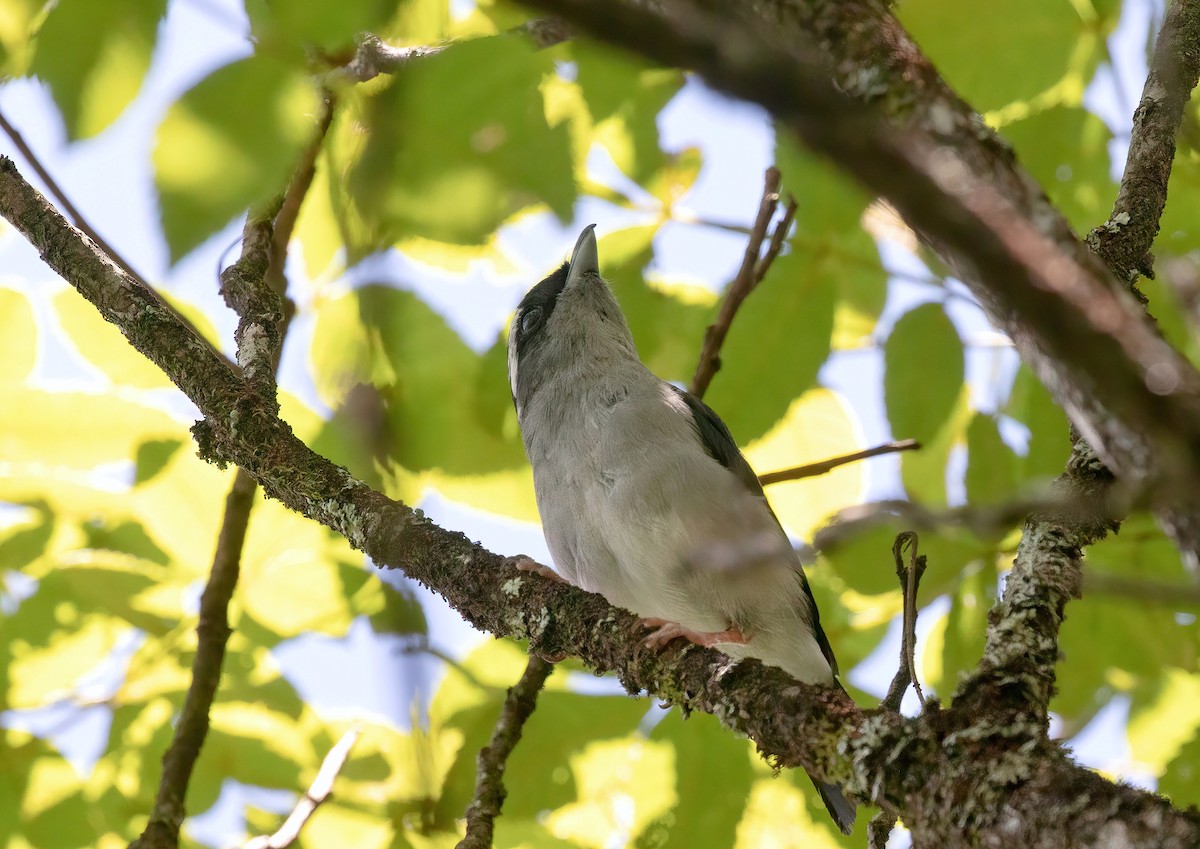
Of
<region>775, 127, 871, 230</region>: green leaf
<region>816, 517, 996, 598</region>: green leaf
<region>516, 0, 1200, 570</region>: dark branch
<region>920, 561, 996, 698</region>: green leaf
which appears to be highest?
<region>775, 127, 871, 230</region>: green leaf

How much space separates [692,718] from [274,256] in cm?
218

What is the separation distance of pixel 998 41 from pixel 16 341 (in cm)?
347

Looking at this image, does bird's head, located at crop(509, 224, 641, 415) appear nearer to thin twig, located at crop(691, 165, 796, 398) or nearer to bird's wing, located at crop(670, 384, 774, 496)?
bird's wing, located at crop(670, 384, 774, 496)

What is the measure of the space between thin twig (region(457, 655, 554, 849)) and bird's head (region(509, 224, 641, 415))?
1.49 m

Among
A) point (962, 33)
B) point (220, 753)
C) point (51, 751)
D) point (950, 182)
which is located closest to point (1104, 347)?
point (950, 182)

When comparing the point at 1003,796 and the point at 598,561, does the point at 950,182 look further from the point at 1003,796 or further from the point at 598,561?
the point at 598,561

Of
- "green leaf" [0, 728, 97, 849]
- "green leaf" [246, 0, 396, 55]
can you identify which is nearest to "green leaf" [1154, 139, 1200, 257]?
"green leaf" [246, 0, 396, 55]

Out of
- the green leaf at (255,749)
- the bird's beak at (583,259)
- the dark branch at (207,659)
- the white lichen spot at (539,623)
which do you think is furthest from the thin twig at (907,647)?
the bird's beak at (583,259)

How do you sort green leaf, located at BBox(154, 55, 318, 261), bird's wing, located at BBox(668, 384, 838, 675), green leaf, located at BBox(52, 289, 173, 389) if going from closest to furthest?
1. green leaf, located at BBox(154, 55, 318, 261)
2. green leaf, located at BBox(52, 289, 173, 389)
3. bird's wing, located at BBox(668, 384, 838, 675)

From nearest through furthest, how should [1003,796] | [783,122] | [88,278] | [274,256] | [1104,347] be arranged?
1. [783,122]
2. [1104,347]
3. [1003,796]
4. [88,278]
5. [274,256]

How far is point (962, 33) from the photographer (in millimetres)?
3332

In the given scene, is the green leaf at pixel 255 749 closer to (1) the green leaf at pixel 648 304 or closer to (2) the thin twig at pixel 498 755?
(2) the thin twig at pixel 498 755

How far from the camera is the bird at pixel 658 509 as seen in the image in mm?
3799

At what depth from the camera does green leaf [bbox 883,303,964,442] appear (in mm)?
3307
